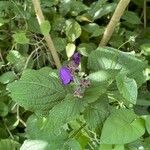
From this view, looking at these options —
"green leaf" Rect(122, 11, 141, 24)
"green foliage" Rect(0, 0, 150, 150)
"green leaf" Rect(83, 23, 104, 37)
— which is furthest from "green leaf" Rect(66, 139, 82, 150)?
"green leaf" Rect(122, 11, 141, 24)

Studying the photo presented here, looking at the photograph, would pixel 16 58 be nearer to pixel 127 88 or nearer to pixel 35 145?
pixel 35 145

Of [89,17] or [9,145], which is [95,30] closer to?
[89,17]

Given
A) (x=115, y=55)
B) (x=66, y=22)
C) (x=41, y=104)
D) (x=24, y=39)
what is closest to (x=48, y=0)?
(x=66, y=22)

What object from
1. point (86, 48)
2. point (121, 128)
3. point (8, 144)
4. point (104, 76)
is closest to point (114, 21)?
point (86, 48)

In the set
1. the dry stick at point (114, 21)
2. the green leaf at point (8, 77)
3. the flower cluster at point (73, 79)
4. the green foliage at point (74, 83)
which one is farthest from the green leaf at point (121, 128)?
the green leaf at point (8, 77)

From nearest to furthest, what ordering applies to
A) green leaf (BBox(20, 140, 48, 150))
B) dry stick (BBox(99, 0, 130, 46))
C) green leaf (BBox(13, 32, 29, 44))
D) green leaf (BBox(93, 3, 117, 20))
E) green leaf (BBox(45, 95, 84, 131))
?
green leaf (BBox(45, 95, 84, 131)) < green leaf (BBox(20, 140, 48, 150)) < dry stick (BBox(99, 0, 130, 46)) < green leaf (BBox(13, 32, 29, 44)) < green leaf (BBox(93, 3, 117, 20))

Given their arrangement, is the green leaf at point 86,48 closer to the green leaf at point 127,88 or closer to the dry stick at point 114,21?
the dry stick at point 114,21

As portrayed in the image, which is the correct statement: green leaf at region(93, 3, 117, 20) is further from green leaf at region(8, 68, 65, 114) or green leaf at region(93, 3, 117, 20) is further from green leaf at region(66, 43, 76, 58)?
green leaf at region(8, 68, 65, 114)
